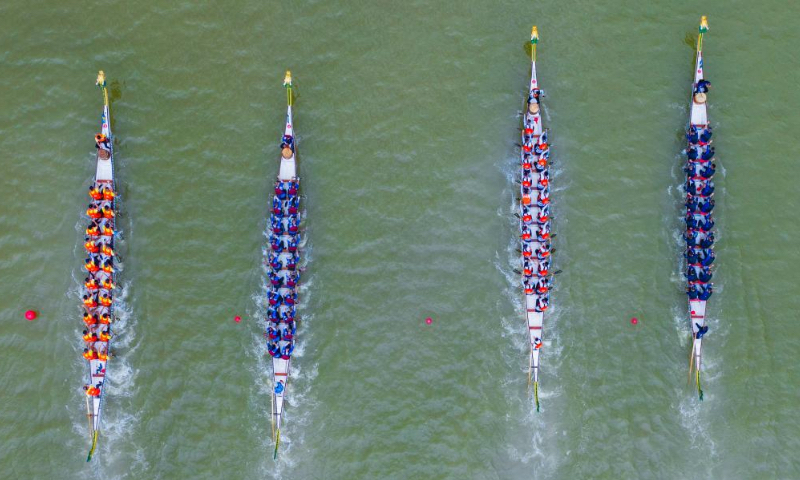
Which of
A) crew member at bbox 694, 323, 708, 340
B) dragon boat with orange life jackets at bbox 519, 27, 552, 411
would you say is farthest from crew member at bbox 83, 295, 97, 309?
crew member at bbox 694, 323, 708, 340

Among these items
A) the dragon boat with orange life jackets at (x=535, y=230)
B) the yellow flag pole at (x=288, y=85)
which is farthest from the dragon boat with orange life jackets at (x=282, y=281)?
the dragon boat with orange life jackets at (x=535, y=230)

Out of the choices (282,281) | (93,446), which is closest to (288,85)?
(282,281)

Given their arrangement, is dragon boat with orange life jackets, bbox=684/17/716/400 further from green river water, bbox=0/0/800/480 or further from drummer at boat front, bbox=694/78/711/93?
green river water, bbox=0/0/800/480

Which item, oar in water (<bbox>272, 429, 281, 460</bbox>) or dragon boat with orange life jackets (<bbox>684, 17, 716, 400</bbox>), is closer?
dragon boat with orange life jackets (<bbox>684, 17, 716, 400</bbox>)

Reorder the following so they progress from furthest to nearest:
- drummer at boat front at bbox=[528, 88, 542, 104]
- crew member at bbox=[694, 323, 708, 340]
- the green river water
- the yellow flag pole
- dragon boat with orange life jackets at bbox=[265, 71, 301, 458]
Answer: the yellow flag pole, drummer at boat front at bbox=[528, 88, 542, 104], the green river water, dragon boat with orange life jackets at bbox=[265, 71, 301, 458], crew member at bbox=[694, 323, 708, 340]

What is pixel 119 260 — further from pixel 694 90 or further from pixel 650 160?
pixel 694 90

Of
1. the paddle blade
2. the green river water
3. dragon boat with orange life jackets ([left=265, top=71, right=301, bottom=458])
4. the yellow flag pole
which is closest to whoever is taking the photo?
dragon boat with orange life jackets ([left=265, top=71, right=301, bottom=458])

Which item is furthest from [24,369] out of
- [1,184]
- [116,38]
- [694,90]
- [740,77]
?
[740,77]

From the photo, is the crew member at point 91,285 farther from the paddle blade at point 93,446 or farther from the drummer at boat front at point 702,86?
the drummer at boat front at point 702,86
